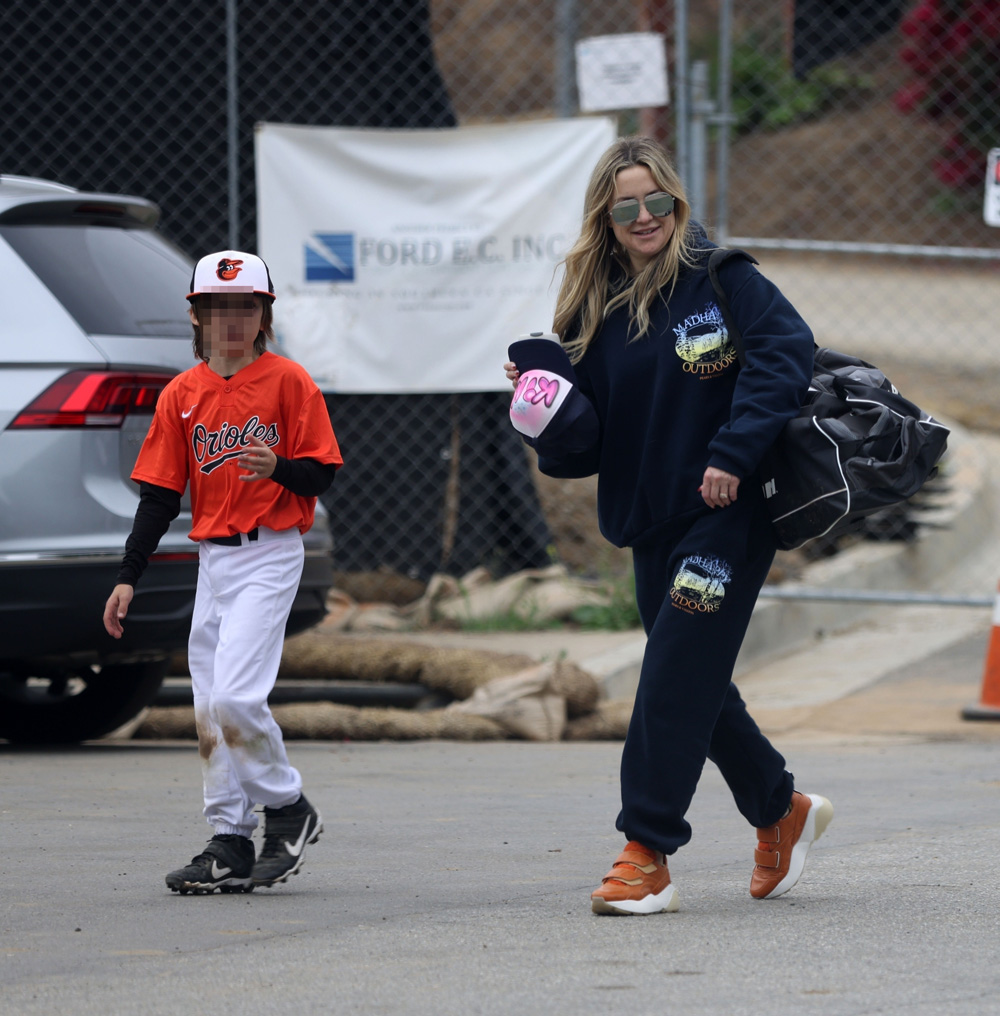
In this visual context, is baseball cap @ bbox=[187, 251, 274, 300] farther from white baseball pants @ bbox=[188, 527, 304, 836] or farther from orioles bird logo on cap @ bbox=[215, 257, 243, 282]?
white baseball pants @ bbox=[188, 527, 304, 836]

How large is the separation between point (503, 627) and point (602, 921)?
5270 mm

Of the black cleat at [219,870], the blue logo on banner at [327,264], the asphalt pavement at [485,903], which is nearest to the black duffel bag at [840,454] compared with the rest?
the asphalt pavement at [485,903]

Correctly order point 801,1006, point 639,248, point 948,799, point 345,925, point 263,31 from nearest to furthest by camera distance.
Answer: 1. point 801,1006
2. point 345,925
3. point 639,248
4. point 948,799
5. point 263,31

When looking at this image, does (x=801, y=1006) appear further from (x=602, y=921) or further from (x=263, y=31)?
(x=263, y=31)

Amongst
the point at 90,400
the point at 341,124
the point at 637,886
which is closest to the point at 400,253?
the point at 341,124

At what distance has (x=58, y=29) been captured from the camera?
31.8 ft

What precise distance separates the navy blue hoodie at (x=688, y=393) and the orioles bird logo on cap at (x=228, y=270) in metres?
0.85

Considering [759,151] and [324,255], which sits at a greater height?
[324,255]

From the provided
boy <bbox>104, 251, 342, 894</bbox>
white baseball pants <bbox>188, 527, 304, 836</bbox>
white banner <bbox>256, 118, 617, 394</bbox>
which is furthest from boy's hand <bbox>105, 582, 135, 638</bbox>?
white banner <bbox>256, 118, 617, 394</bbox>

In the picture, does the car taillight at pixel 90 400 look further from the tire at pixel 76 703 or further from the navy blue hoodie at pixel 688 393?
the navy blue hoodie at pixel 688 393

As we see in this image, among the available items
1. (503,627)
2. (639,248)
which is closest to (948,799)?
(639,248)

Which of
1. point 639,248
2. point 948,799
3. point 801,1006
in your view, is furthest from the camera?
point 948,799

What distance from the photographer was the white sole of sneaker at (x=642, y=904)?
385cm

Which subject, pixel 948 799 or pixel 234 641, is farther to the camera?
pixel 948 799
